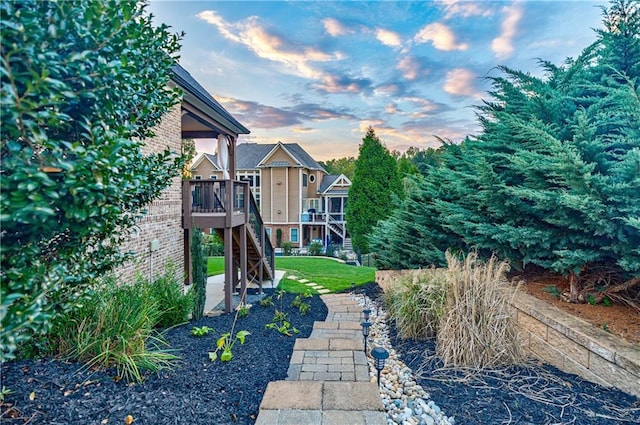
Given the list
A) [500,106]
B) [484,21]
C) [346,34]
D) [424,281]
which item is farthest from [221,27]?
[424,281]

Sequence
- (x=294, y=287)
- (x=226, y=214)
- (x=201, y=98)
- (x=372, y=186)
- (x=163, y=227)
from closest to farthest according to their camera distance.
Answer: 1. (x=163, y=227)
2. (x=226, y=214)
3. (x=201, y=98)
4. (x=294, y=287)
5. (x=372, y=186)

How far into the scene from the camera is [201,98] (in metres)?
7.14

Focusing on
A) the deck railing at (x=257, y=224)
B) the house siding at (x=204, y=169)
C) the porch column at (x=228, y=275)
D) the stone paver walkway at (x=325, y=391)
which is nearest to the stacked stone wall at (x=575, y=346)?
the stone paver walkway at (x=325, y=391)

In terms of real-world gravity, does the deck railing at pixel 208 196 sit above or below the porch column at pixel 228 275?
above

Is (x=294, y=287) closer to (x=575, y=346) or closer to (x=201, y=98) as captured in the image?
(x=201, y=98)

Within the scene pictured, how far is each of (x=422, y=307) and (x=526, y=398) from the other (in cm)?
158

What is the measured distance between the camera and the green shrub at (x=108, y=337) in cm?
273

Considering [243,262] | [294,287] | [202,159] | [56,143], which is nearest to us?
[56,143]

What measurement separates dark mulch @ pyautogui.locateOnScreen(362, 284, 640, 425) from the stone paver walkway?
0.70 metres

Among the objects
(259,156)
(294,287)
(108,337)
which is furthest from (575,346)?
(259,156)

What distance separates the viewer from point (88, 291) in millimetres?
2166

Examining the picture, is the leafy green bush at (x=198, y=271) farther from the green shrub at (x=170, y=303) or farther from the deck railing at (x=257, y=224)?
the deck railing at (x=257, y=224)

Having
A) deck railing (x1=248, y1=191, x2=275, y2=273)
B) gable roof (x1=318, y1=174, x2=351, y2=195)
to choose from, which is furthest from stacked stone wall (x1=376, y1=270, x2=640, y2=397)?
gable roof (x1=318, y1=174, x2=351, y2=195)

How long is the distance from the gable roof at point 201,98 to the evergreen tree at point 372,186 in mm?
11306
